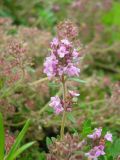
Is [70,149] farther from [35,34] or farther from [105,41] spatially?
[105,41]

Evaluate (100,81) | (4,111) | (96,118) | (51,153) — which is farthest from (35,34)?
(51,153)

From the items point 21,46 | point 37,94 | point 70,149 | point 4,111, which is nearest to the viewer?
point 70,149

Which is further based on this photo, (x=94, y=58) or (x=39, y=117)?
(x=94, y=58)

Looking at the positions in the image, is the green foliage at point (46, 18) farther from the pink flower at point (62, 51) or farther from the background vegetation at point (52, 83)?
the pink flower at point (62, 51)

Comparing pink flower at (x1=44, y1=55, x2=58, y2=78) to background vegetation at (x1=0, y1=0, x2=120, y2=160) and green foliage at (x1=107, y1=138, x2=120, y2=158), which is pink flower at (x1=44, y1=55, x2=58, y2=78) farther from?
green foliage at (x1=107, y1=138, x2=120, y2=158)

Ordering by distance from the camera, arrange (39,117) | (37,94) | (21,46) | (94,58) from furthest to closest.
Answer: (94,58) → (37,94) → (39,117) → (21,46)

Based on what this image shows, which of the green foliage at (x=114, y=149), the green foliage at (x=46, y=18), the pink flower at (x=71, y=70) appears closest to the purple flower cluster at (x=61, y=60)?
the pink flower at (x=71, y=70)

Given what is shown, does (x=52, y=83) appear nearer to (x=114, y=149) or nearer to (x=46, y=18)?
(x=114, y=149)

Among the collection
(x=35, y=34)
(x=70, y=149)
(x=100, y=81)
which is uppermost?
(x=35, y=34)
